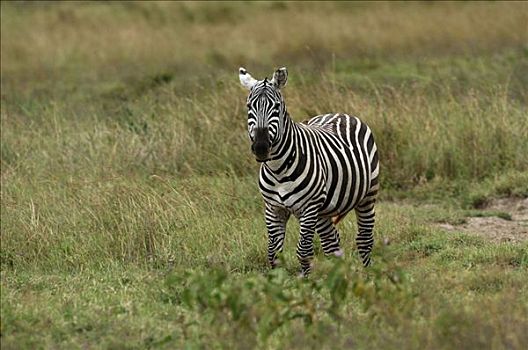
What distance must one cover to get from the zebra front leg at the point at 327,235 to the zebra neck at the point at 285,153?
2.78 feet

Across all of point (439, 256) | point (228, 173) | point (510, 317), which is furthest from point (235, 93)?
point (510, 317)

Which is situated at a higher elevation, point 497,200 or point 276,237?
point 276,237

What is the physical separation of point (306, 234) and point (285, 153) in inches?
25.1

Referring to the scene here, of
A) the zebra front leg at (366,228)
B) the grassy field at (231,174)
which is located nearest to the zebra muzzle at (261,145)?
the grassy field at (231,174)

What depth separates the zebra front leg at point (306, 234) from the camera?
8.58 m

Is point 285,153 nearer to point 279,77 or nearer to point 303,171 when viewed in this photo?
point 303,171

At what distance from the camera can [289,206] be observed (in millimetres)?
8570

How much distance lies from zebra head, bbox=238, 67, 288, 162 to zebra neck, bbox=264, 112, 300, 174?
0.35 feet

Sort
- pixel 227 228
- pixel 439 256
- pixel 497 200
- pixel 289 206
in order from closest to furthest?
pixel 289 206 < pixel 439 256 < pixel 227 228 < pixel 497 200

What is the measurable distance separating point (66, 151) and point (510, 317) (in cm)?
750

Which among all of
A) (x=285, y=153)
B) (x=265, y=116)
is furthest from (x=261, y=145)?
(x=285, y=153)

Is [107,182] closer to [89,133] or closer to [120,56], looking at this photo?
[89,133]

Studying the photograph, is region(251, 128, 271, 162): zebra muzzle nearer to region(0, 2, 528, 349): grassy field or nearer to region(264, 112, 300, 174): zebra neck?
region(264, 112, 300, 174): zebra neck

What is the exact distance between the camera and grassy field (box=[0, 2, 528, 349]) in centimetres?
675
